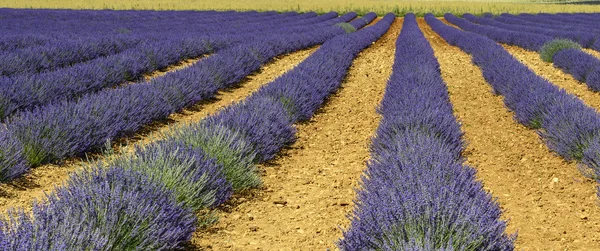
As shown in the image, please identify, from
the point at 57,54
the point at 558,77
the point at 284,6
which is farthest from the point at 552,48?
the point at 284,6

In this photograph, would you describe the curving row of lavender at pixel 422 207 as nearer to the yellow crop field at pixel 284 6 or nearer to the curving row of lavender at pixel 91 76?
the curving row of lavender at pixel 91 76

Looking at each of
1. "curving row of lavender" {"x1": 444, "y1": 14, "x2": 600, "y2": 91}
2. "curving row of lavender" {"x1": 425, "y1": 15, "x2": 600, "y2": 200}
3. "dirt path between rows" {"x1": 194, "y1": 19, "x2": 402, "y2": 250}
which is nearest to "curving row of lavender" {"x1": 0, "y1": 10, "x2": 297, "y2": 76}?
"dirt path between rows" {"x1": 194, "y1": 19, "x2": 402, "y2": 250}

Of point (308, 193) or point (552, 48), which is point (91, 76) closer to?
point (308, 193)

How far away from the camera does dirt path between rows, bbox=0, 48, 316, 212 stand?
4406 mm

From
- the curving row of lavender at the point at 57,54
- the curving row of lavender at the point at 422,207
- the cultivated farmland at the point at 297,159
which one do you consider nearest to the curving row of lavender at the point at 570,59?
the cultivated farmland at the point at 297,159

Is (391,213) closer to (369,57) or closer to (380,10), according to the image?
(369,57)

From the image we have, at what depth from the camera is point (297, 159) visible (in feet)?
19.4

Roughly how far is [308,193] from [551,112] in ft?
10.1

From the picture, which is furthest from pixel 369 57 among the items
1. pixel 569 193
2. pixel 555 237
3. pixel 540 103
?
pixel 555 237

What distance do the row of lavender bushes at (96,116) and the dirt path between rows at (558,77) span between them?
17.1 ft

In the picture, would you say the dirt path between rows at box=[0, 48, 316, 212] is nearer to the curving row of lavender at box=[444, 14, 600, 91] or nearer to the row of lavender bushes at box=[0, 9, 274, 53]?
the row of lavender bushes at box=[0, 9, 274, 53]

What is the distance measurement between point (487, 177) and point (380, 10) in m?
40.6

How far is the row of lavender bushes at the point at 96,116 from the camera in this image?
17.1 ft

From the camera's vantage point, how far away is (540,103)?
7020 millimetres
